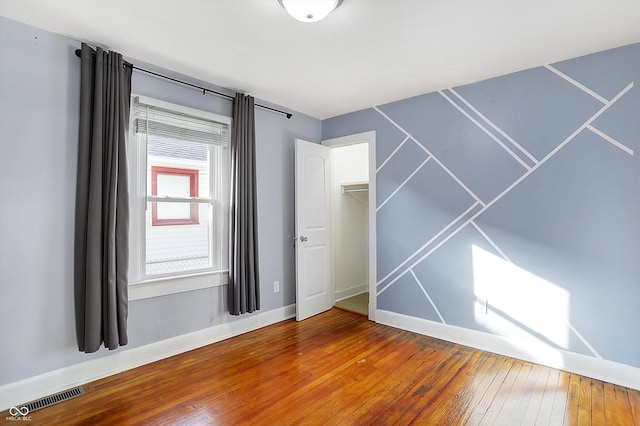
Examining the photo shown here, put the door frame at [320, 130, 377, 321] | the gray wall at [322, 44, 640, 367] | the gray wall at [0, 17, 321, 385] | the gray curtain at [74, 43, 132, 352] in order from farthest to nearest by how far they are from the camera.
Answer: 1. the door frame at [320, 130, 377, 321]
2. the gray wall at [322, 44, 640, 367]
3. the gray curtain at [74, 43, 132, 352]
4. the gray wall at [0, 17, 321, 385]

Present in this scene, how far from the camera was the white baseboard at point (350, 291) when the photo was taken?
464 centimetres

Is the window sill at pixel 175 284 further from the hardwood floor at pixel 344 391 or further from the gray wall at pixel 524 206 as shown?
the gray wall at pixel 524 206

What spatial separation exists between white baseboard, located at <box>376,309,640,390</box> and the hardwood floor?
8 cm

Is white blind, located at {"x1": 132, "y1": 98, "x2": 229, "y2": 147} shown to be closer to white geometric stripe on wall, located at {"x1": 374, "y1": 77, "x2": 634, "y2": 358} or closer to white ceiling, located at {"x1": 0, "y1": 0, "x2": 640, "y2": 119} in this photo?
white ceiling, located at {"x1": 0, "y1": 0, "x2": 640, "y2": 119}

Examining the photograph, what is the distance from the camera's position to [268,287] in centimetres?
369

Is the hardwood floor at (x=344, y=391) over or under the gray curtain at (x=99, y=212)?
under

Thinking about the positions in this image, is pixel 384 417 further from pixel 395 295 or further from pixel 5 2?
pixel 5 2

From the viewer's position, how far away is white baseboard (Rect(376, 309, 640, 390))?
7.89 ft

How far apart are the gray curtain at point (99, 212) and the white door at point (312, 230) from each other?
187 cm

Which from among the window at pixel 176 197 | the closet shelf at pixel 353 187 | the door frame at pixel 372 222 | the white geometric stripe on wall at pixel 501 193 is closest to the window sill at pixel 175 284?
the window at pixel 176 197

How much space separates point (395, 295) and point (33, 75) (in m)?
3.72

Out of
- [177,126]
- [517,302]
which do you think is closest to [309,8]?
[177,126]

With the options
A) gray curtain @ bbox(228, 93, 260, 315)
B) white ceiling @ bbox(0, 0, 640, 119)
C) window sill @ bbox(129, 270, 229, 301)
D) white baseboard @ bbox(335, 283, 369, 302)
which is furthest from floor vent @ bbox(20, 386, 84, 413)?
white baseboard @ bbox(335, 283, 369, 302)

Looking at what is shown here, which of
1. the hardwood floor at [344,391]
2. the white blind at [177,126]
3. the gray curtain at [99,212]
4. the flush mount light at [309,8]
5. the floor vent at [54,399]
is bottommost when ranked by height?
the hardwood floor at [344,391]
